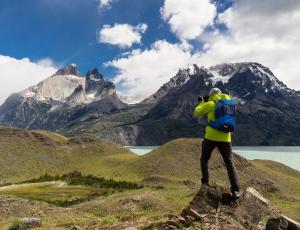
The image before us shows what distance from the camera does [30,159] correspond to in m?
154

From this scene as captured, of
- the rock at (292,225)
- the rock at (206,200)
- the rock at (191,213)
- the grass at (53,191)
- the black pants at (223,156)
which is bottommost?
the grass at (53,191)

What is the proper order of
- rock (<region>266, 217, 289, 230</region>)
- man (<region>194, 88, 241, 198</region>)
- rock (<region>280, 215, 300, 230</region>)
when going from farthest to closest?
man (<region>194, 88, 241, 198</region>) → rock (<region>280, 215, 300, 230</region>) → rock (<region>266, 217, 289, 230</region>)

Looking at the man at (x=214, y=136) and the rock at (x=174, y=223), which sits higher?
the man at (x=214, y=136)

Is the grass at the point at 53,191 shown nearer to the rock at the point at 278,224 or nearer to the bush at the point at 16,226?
the bush at the point at 16,226

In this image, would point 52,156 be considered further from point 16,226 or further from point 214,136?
point 214,136

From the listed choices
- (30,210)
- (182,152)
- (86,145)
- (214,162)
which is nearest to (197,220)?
(30,210)

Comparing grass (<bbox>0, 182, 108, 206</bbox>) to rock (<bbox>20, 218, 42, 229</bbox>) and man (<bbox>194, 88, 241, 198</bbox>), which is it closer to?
rock (<bbox>20, 218, 42, 229</bbox>)

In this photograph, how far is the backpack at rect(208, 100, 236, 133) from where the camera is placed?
19250mm

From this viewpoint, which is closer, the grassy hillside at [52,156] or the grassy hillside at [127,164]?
the grassy hillside at [127,164]

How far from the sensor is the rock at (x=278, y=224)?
18625mm

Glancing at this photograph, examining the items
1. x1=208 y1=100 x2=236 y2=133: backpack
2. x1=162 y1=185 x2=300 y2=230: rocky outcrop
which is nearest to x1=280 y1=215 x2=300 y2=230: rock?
x1=162 y1=185 x2=300 y2=230: rocky outcrop

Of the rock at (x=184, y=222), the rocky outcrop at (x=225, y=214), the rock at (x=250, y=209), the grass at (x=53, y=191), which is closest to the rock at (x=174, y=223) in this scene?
the rocky outcrop at (x=225, y=214)

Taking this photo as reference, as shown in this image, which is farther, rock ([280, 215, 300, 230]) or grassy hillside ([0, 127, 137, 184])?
grassy hillside ([0, 127, 137, 184])

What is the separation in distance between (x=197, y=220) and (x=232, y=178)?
2.62 m
